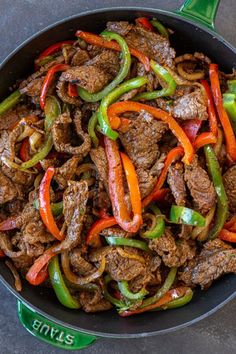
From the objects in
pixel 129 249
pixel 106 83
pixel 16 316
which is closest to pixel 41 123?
pixel 106 83

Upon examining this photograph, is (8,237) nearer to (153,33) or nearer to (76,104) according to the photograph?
(76,104)

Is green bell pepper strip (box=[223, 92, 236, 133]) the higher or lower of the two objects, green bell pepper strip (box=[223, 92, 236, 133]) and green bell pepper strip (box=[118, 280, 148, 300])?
the higher

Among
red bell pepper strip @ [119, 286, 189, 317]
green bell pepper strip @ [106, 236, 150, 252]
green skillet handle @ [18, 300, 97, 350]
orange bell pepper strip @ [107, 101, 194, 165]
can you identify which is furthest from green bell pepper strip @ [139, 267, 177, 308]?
orange bell pepper strip @ [107, 101, 194, 165]

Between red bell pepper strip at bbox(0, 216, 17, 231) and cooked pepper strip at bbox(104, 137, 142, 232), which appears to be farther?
red bell pepper strip at bbox(0, 216, 17, 231)

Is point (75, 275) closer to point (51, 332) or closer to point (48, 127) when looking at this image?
point (51, 332)

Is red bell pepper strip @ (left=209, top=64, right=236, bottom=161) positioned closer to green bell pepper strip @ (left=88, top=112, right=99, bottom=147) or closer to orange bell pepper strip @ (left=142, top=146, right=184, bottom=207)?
orange bell pepper strip @ (left=142, top=146, right=184, bottom=207)

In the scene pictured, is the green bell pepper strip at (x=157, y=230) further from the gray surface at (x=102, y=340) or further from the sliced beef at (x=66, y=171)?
the gray surface at (x=102, y=340)

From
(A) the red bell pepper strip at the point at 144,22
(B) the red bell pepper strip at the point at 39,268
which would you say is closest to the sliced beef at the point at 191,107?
(A) the red bell pepper strip at the point at 144,22
